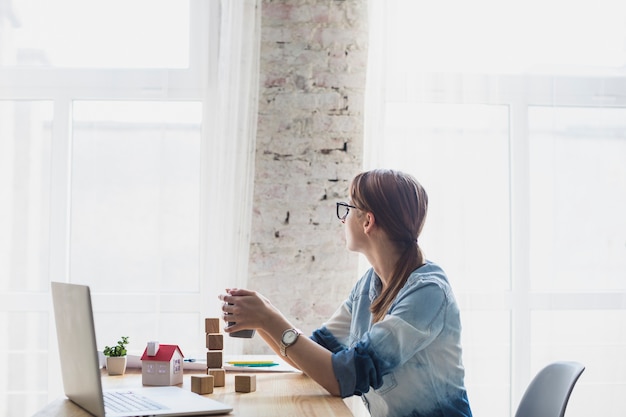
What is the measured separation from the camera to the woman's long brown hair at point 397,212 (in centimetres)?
196

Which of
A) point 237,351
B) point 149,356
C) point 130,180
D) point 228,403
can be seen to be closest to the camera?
point 228,403

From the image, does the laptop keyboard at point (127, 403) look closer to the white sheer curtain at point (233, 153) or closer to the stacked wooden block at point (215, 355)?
the stacked wooden block at point (215, 355)

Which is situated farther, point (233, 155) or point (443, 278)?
point (233, 155)

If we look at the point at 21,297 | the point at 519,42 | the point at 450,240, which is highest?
the point at 519,42

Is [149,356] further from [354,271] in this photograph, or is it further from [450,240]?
[450,240]

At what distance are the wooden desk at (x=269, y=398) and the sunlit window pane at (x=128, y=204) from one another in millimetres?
1017

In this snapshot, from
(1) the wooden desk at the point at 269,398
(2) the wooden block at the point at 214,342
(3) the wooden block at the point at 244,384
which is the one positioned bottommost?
(1) the wooden desk at the point at 269,398

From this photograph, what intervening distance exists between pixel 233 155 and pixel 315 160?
34 centimetres

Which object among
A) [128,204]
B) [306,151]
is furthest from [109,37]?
[306,151]

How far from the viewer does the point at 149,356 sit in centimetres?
186

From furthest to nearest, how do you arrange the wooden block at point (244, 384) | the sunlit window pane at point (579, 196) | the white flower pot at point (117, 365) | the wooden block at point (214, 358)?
the sunlit window pane at point (579, 196) → the white flower pot at point (117, 365) → the wooden block at point (214, 358) → the wooden block at point (244, 384)

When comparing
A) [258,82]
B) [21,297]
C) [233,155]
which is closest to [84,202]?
[21,297]

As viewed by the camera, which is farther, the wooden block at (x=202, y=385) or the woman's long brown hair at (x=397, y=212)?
the woman's long brown hair at (x=397, y=212)

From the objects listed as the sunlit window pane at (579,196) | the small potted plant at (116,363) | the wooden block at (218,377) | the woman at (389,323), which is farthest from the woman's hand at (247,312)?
the sunlit window pane at (579,196)
